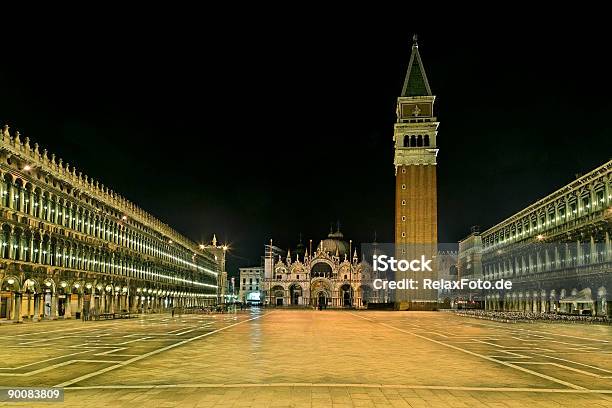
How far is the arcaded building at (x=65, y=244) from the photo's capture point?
47.1 m

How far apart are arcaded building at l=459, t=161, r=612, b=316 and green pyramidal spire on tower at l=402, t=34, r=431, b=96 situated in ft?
104

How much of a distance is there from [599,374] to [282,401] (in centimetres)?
1137

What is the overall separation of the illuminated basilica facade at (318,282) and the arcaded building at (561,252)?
43337 mm

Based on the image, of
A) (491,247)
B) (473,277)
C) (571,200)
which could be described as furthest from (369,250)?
(571,200)

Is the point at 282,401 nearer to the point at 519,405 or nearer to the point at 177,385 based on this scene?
the point at 177,385

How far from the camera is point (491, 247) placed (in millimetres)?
121938

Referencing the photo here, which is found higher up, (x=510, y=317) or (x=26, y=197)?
(x=26, y=197)

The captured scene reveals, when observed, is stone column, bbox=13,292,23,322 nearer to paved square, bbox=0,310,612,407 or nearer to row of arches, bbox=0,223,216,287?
row of arches, bbox=0,223,216,287

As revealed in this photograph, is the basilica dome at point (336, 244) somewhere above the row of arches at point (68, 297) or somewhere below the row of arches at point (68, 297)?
above

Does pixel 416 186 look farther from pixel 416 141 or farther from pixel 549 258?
pixel 549 258

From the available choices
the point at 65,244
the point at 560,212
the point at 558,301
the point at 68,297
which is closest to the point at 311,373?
the point at 65,244

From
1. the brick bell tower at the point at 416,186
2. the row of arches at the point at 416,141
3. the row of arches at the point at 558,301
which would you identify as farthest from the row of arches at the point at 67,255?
the row of arches at the point at 558,301

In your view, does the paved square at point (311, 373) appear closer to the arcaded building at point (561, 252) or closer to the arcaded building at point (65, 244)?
the arcaded building at point (65, 244)

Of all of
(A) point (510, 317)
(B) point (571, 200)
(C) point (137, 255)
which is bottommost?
(A) point (510, 317)
